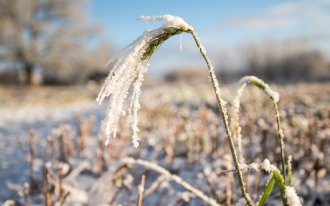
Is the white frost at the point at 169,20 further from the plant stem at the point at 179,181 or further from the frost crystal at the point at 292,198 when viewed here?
the plant stem at the point at 179,181

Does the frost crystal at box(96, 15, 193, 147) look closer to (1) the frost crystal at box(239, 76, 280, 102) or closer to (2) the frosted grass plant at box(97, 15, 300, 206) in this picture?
(2) the frosted grass plant at box(97, 15, 300, 206)

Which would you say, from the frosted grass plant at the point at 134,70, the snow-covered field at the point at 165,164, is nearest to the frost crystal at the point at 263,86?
the frosted grass plant at the point at 134,70

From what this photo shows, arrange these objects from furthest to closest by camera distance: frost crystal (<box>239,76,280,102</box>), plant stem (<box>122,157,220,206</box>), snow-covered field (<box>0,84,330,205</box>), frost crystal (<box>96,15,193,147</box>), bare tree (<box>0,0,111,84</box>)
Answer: bare tree (<box>0,0,111,84</box>) < snow-covered field (<box>0,84,330,205</box>) < plant stem (<box>122,157,220,206</box>) < frost crystal (<box>239,76,280,102</box>) < frost crystal (<box>96,15,193,147</box>)

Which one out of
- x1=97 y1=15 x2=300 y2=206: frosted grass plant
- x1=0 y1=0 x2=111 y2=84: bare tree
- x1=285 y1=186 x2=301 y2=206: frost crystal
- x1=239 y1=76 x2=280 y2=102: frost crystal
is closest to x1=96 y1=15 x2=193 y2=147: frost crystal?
x1=97 y1=15 x2=300 y2=206: frosted grass plant

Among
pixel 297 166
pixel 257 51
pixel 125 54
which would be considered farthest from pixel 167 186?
pixel 257 51

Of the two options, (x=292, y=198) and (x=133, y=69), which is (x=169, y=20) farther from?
(x=292, y=198)

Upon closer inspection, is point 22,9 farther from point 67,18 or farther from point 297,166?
point 297,166

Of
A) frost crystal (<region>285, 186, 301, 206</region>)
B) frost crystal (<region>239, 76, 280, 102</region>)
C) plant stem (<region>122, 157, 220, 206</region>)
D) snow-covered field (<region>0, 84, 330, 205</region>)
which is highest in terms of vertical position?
frost crystal (<region>239, 76, 280, 102</region>)
